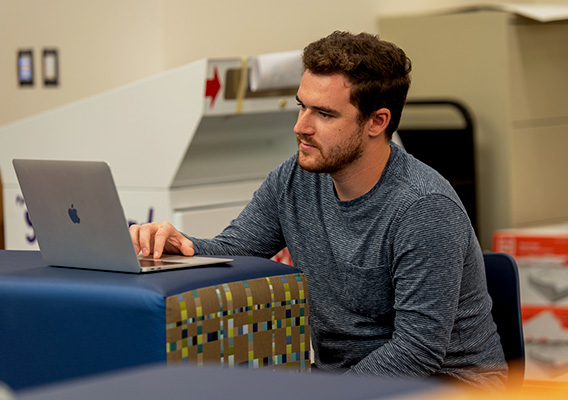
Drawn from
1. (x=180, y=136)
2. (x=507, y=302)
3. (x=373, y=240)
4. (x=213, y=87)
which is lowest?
(x=507, y=302)

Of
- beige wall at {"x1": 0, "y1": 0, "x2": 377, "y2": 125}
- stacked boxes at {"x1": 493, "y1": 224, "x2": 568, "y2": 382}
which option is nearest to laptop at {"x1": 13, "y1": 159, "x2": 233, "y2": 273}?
beige wall at {"x1": 0, "y1": 0, "x2": 377, "y2": 125}

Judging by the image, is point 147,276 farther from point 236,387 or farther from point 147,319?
point 236,387

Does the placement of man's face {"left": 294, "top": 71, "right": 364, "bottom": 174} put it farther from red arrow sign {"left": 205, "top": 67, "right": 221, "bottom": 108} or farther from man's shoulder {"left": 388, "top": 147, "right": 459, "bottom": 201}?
red arrow sign {"left": 205, "top": 67, "right": 221, "bottom": 108}

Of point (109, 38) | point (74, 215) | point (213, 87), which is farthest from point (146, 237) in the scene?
point (109, 38)

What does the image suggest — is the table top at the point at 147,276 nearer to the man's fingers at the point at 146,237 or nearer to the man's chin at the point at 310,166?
the man's fingers at the point at 146,237

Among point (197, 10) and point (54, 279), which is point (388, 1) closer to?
point (197, 10)

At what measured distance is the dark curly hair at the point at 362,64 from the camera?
1557 millimetres

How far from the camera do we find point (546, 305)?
3.23m

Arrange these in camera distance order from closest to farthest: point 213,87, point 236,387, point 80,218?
point 236,387 → point 80,218 → point 213,87

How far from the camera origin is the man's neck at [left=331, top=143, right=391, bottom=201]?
1557 millimetres

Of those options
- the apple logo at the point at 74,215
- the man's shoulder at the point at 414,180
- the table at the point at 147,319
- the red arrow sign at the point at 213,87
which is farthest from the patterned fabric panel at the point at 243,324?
the red arrow sign at the point at 213,87

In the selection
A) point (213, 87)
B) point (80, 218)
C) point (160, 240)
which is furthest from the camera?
point (213, 87)

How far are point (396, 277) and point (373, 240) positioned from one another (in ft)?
0.28

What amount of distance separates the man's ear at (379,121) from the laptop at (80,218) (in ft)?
1.53
